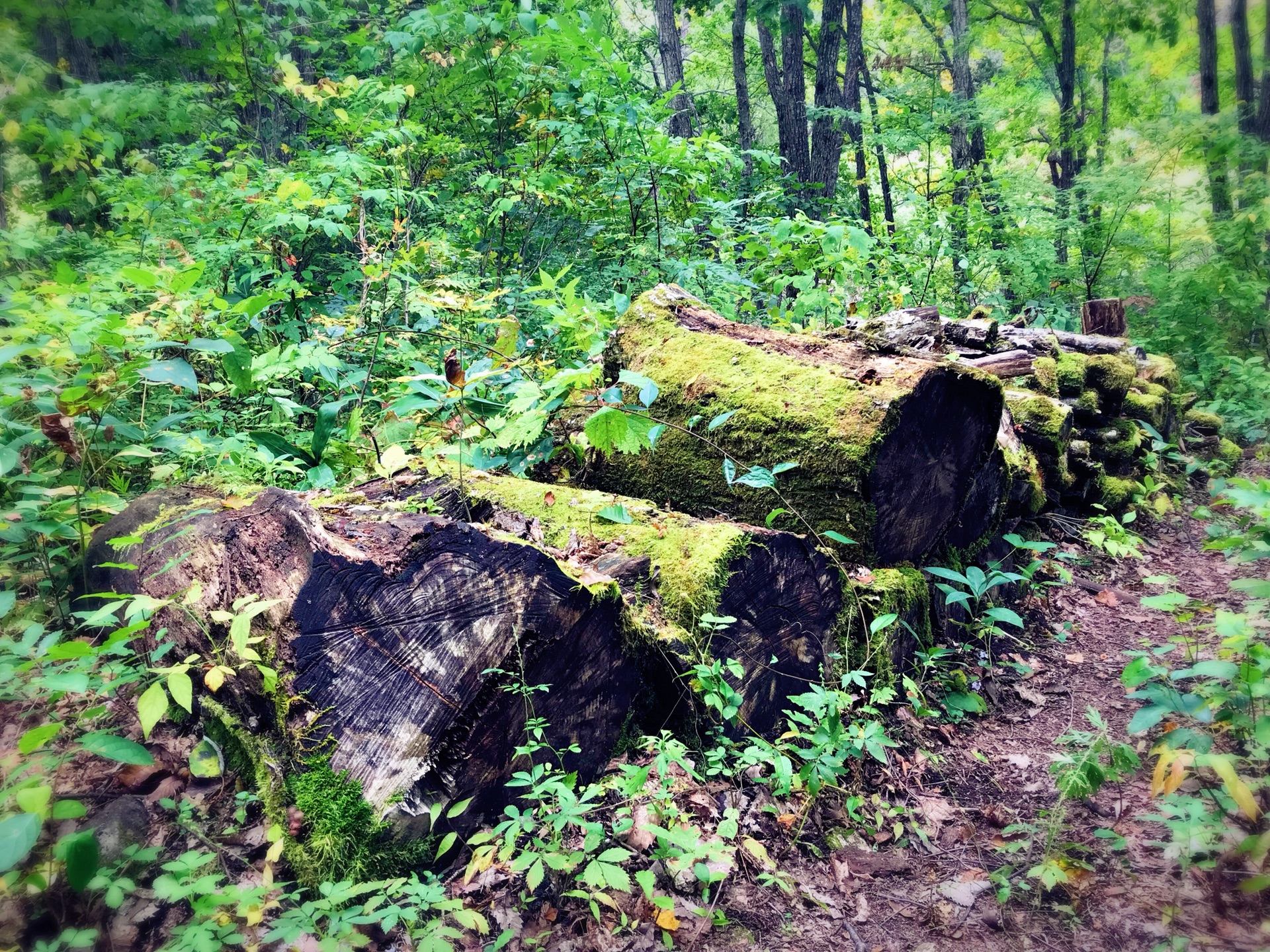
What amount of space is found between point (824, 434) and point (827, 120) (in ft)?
32.4

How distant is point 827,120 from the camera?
1085 cm

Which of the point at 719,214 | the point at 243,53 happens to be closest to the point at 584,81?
the point at 719,214

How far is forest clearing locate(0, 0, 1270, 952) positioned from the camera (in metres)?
1.90

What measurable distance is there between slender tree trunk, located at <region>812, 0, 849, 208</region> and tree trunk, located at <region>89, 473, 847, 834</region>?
10.1 m

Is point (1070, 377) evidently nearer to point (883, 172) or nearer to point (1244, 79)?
point (1244, 79)

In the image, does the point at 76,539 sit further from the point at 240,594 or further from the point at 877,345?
the point at 877,345

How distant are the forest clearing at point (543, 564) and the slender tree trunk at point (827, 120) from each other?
5268 mm

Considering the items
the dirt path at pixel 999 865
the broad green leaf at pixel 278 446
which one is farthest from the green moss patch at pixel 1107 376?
the broad green leaf at pixel 278 446

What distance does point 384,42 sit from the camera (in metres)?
5.83

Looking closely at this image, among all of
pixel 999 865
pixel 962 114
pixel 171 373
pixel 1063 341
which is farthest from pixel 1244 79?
pixel 171 373

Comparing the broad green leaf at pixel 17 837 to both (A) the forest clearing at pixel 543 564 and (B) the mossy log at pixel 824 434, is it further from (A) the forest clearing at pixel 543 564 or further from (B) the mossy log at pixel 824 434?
(B) the mossy log at pixel 824 434

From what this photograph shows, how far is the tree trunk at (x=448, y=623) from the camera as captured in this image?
1.95 m

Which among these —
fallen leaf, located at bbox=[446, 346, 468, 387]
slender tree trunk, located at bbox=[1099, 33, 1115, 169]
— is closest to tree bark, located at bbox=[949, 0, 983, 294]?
slender tree trunk, located at bbox=[1099, 33, 1115, 169]

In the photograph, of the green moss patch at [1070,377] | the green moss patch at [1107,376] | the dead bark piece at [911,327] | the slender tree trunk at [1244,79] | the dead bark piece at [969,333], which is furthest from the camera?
the slender tree trunk at [1244,79]
